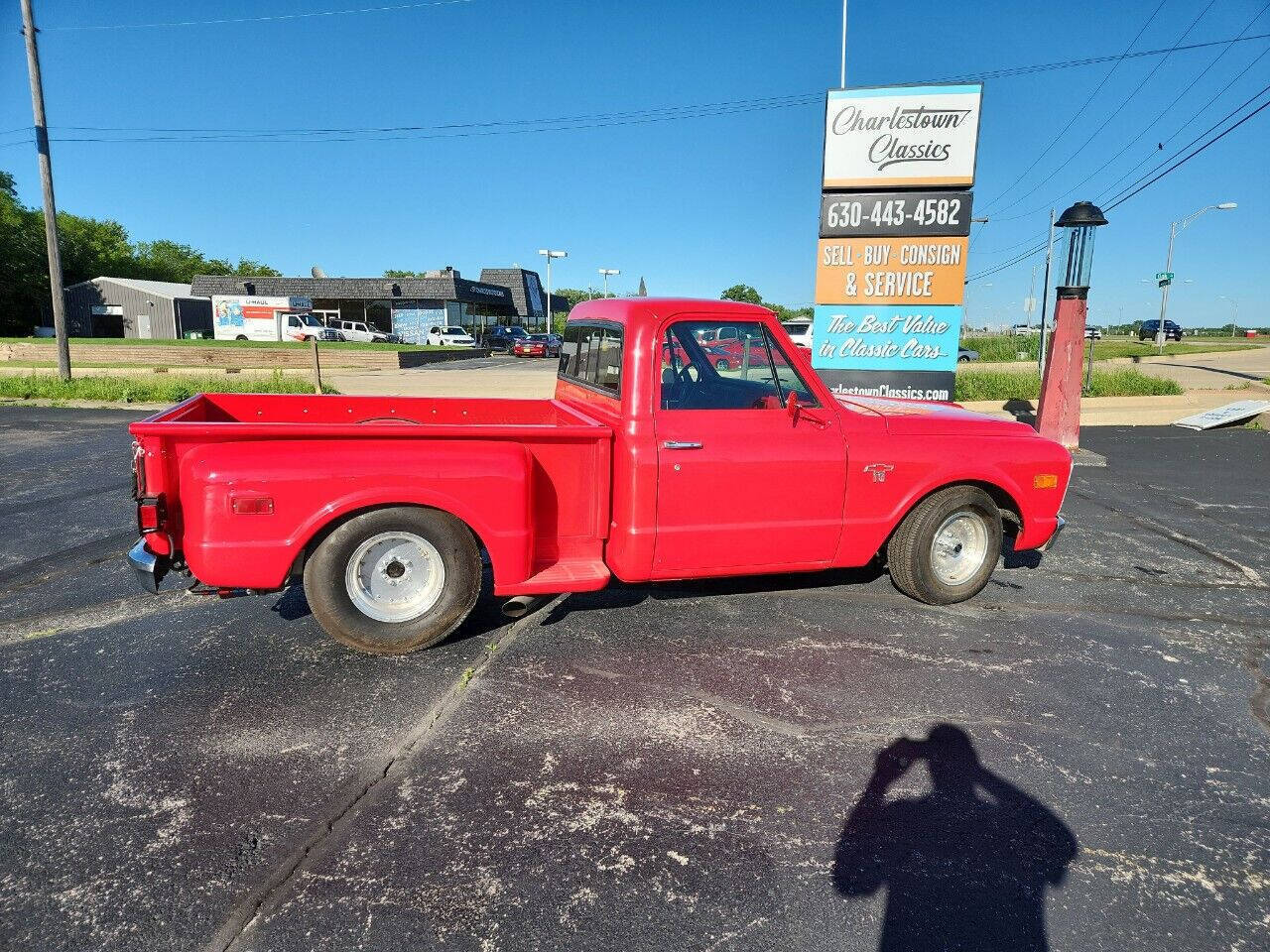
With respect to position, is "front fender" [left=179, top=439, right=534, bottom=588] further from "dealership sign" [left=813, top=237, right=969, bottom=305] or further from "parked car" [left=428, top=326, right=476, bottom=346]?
"parked car" [left=428, top=326, right=476, bottom=346]

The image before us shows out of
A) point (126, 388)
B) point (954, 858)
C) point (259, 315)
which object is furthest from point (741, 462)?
point (259, 315)

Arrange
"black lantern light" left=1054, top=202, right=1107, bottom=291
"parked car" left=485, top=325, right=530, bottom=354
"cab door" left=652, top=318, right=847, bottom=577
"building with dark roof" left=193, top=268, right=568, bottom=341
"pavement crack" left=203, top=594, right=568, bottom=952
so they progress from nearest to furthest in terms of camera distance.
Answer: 1. "pavement crack" left=203, top=594, right=568, bottom=952
2. "cab door" left=652, top=318, right=847, bottom=577
3. "black lantern light" left=1054, top=202, right=1107, bottom=291
4. "parked car" left=485, top=325, right=530, bottom=354
5. "building with dark roof" left=193, top=268, right=568, bottom=341

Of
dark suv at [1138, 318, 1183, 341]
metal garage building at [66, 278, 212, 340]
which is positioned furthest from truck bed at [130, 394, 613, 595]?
dark suv at [1138, 318, 1183, 341]

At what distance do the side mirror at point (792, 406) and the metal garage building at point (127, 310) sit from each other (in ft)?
191

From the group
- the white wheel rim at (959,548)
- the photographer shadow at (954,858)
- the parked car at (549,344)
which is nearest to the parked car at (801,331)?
the parked car at (549,344)

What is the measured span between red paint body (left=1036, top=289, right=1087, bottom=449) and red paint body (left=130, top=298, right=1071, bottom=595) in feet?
21.1

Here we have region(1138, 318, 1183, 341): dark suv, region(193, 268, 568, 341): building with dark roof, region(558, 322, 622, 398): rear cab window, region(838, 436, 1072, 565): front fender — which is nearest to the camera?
region(558, 322, 622, 398): rear cab window

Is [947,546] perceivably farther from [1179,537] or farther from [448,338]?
[448,338]

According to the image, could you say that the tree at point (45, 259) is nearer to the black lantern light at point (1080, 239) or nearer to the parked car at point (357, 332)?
the parked car at point (357, 332)

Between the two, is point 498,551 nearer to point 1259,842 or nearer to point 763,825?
point 763,825

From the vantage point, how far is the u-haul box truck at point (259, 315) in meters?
46.6

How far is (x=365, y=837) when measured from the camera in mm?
2770

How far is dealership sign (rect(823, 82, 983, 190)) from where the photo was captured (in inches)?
432

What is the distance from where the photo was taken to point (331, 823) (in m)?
2.84
